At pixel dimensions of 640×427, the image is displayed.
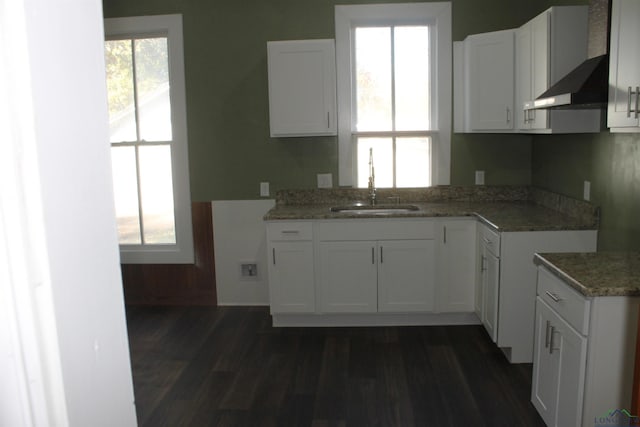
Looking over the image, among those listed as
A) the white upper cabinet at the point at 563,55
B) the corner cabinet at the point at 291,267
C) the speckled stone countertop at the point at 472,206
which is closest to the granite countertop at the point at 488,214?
the speckled stone countertop at the point at 472,206

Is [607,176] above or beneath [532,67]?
beneath

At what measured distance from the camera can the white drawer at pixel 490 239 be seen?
127 inches

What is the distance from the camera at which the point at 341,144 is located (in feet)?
14.1

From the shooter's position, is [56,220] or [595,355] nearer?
[56,220]

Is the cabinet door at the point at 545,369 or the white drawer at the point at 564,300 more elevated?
the white drawer at the point at 564,300

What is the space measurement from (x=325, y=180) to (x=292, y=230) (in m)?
0.72

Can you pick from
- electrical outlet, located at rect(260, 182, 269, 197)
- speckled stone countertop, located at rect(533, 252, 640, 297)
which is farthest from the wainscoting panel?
speckled stone countertop, located at rect(533, 252, 640, 297)

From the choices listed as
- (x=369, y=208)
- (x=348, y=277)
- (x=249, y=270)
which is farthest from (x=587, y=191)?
(x=249, y=270)

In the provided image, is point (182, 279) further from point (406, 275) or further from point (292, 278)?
point (406, 275)

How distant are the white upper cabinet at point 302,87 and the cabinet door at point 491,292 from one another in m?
1.53

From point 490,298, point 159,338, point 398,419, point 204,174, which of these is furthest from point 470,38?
point 159,338

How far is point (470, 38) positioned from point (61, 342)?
392 cm

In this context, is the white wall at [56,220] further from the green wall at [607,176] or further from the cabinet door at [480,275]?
the cabinet door at [480,275]

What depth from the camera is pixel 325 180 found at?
437 cm
